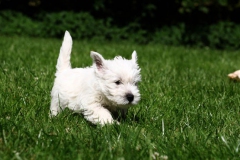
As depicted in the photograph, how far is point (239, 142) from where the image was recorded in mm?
2805

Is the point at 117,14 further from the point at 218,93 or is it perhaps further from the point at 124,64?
the point at 124,64

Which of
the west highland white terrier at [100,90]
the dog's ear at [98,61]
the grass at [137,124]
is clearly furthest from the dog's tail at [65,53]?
the dog's ear at [98,61]

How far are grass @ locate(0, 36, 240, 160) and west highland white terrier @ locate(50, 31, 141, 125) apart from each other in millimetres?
115

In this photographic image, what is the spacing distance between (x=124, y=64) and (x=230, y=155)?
1.20 metres

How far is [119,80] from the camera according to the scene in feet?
11.4

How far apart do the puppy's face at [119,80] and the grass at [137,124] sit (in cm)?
21

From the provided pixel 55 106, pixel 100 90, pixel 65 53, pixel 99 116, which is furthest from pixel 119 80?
pixel 65 53

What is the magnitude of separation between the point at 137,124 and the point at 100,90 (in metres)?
0.41

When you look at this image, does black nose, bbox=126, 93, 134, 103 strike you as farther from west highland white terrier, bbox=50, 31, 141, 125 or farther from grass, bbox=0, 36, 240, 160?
grass, bbox=0, 36, 240, 160

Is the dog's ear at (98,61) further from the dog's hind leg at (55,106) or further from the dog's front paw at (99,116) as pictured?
the dog's hind leg at (55,106)

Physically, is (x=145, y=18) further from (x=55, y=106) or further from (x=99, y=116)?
(x=99, y=116)

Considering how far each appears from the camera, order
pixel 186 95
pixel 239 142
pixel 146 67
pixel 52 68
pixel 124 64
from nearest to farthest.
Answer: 1. pixel 239 142
2. pixel 124 64
3. pixel 186 95
4. pixel 52 68
5. pixel 146 67

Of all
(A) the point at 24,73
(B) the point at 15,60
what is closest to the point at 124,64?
(A) the point at 24,73

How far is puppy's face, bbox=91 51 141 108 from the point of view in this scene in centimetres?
333
